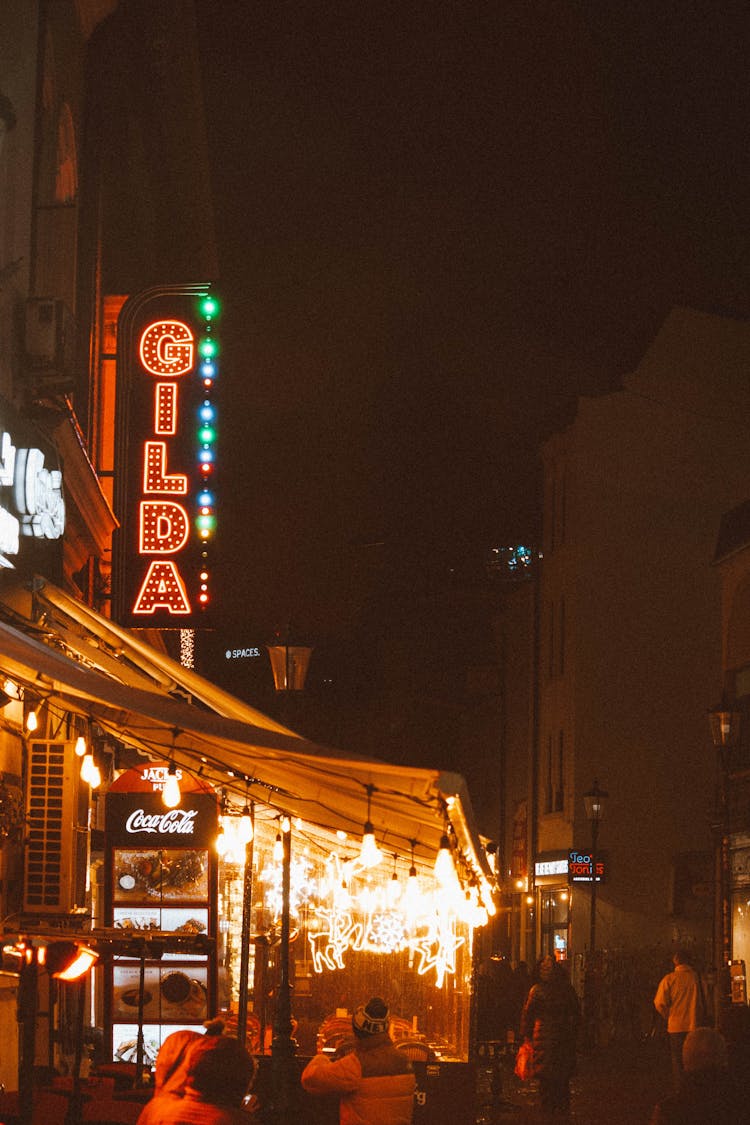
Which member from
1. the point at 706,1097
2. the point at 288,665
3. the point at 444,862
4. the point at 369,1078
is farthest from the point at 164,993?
the point at 706,1097

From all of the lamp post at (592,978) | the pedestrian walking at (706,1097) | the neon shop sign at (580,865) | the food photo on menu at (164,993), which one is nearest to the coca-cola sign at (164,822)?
the food photo on menu at (164,993)

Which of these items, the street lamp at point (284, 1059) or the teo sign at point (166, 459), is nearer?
the street lamp at point (284, 1059)

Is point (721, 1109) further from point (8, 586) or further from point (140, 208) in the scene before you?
point (140, 208)

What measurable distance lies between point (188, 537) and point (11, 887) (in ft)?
15.1

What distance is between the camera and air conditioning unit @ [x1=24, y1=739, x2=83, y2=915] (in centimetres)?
1452

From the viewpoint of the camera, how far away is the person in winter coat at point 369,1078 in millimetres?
9492

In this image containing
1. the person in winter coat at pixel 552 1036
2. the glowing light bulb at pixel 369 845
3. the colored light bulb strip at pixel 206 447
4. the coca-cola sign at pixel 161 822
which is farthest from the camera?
the person in winter coat at pixel 552 1036

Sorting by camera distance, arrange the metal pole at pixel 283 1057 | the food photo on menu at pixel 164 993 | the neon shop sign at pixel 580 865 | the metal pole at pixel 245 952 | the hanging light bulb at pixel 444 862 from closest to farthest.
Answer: the hanging light bulb at pixel 444 862, the metal pole at pixel 283 1057, the metal pole at pixel 245 952, the food photo on menu at pixel 164 993, the neon shop sign at pixel 580 865

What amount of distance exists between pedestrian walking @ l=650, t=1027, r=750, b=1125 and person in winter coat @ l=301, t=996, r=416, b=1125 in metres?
2.64

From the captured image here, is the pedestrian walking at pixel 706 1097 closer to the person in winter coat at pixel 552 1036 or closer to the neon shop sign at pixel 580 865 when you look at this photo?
the person in winter coat at pixel 552 1036

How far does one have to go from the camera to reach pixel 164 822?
1650cm

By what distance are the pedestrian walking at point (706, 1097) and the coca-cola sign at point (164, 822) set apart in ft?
31.7

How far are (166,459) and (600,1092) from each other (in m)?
11.1

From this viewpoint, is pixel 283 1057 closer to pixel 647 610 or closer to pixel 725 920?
pixel 725 920
